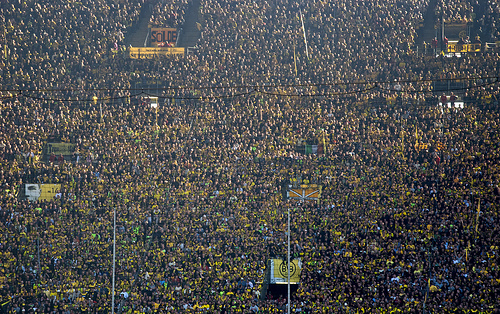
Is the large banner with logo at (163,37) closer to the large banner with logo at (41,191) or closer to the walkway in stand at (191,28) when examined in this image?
the walkway in stand at (191,28)

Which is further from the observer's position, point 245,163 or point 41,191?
point 245,163

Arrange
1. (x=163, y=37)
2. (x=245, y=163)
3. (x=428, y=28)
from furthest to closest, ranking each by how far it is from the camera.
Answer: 1. (x=163, y=37)
2. (x=428, y=28)
3. (x=245, y=163)

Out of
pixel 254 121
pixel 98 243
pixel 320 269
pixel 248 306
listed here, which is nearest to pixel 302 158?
pixel 254 121

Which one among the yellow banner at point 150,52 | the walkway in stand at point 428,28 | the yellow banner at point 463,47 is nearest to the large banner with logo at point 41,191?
the yellow banner at point 150,52

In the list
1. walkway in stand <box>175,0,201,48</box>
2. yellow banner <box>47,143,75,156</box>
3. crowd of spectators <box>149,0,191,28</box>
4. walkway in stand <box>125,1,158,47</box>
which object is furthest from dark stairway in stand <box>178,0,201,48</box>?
yellow banner <box>47,143,75,156</box>

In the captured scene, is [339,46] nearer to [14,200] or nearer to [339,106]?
[339,106]

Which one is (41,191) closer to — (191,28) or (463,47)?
(191,28)

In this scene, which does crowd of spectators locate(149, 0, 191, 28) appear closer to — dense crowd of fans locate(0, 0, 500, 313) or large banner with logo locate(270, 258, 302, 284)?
dense crowd of fans locate(0, 0, 500, 313)

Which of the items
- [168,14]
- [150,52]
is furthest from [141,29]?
[150,52]
